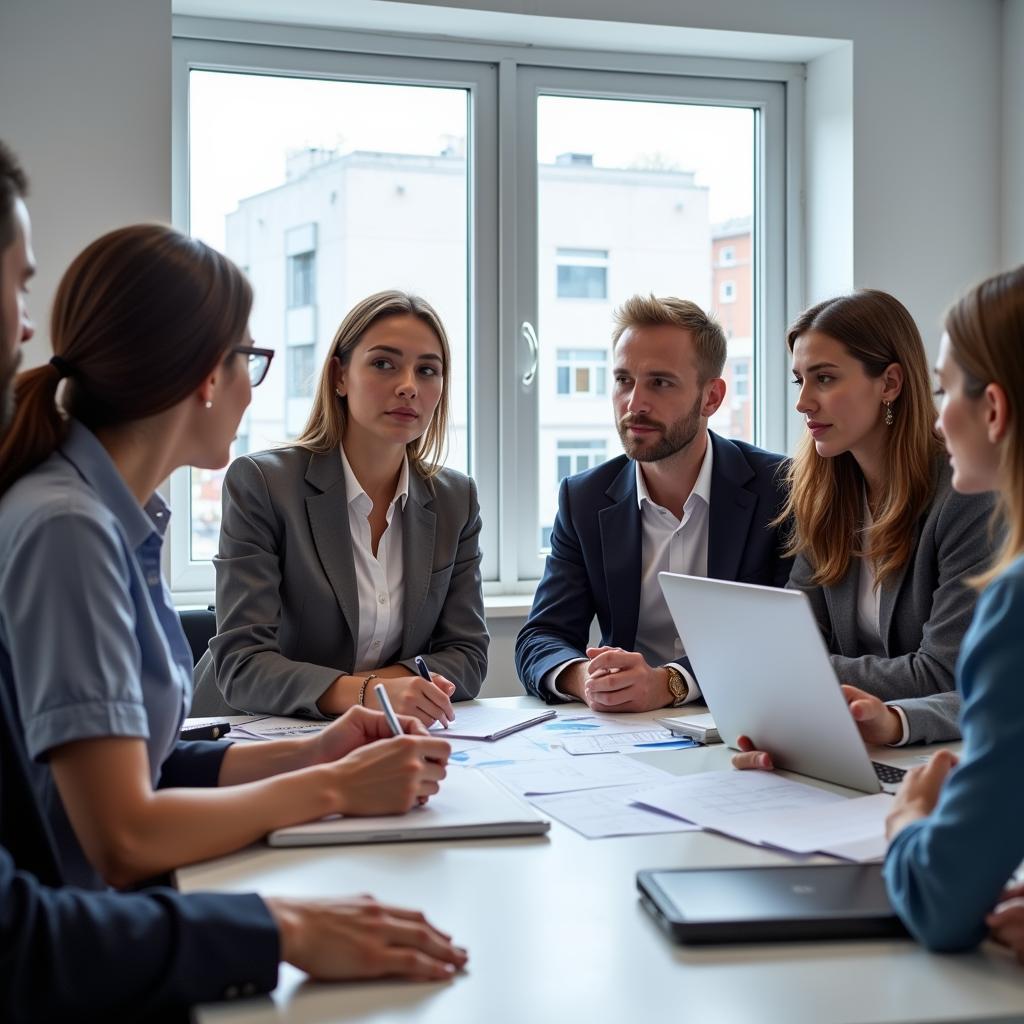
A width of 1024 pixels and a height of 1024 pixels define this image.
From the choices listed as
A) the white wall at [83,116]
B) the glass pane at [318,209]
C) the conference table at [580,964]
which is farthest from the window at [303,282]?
the conference table at [580,964]

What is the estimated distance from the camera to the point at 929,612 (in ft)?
7.27

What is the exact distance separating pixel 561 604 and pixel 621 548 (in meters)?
0.19

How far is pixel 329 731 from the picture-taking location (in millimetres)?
1644

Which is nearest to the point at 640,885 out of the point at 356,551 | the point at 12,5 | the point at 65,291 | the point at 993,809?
the point at 993,809

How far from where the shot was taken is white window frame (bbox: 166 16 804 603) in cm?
349

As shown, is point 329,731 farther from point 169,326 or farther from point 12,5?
point 12,5

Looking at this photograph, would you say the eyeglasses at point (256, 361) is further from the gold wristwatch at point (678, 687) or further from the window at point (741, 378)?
the window at point (741, 378)

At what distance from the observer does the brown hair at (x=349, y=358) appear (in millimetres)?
2572

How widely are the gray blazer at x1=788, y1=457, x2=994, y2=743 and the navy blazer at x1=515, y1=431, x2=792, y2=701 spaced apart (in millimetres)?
277

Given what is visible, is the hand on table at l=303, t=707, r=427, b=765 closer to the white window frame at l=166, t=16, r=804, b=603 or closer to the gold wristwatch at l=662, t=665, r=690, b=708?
the gold wristwatch at l=662, t=665, r=690, b=708

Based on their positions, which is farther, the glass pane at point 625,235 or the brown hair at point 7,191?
the glass pane at point 625,235

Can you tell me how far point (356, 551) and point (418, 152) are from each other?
1714 mm

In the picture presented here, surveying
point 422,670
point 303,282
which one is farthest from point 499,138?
point 422,670

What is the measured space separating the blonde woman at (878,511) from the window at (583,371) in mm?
1329
